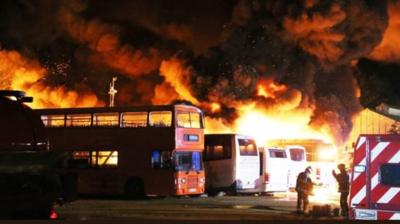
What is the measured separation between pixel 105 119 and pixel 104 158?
166 cm

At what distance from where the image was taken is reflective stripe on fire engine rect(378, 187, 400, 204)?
9.59 metres

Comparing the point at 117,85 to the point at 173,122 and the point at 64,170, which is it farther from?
the point at 64,170

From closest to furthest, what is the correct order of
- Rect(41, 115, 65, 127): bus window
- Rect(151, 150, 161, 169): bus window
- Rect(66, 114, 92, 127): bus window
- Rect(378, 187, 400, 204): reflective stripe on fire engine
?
Rect(378, 187, 400, 204): reflective stripe on fire engine → Rect(151, 150, 161, 169): bus window → Rect(66, 114, 92, 127): bus window → Rect(41, 115, 65, 127): bus window

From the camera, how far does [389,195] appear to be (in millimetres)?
9617

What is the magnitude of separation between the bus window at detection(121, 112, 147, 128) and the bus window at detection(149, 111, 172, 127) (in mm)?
416

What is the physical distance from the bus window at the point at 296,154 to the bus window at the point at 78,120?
1120cm

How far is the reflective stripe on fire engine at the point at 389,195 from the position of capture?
378 inches

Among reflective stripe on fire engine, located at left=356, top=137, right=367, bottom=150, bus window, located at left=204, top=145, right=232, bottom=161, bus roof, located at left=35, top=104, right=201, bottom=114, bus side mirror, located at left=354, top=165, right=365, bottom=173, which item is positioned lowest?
bus side mirror, located at left=354, top=165, right=365, bottom=173

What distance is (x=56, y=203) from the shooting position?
32.4 ft

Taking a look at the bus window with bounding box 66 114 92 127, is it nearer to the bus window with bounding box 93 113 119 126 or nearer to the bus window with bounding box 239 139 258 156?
the bus window with bounding box 93 113 119 126

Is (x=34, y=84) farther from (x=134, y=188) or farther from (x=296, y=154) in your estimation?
(x=134, y=188)

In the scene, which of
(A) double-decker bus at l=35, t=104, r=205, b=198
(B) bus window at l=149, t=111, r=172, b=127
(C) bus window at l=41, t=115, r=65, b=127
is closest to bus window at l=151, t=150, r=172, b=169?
(A) double-decker bus at l=35, t=104, r=205, b=198

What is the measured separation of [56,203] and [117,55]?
48251mm

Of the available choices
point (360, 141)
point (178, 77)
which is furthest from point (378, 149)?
point (178, 77)
